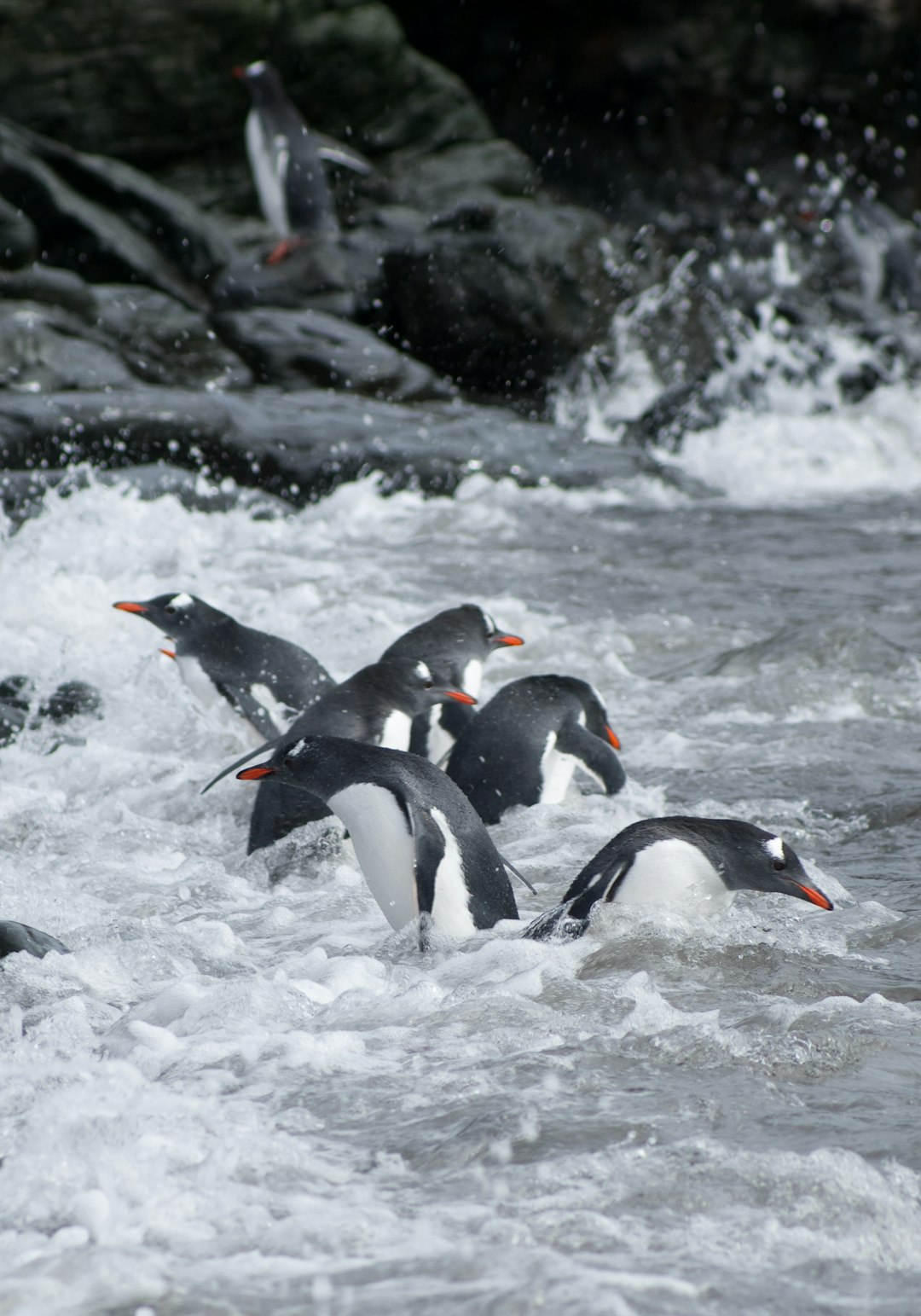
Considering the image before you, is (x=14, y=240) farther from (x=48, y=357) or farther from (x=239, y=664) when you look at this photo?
(x=239, y=664)

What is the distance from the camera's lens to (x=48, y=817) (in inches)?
161

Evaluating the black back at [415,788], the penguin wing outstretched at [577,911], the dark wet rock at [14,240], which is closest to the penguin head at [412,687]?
the black back at [415,788]

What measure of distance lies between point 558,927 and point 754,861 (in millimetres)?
463

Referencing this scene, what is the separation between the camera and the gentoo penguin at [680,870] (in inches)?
122

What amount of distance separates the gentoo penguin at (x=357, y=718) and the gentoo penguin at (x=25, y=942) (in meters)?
0.83

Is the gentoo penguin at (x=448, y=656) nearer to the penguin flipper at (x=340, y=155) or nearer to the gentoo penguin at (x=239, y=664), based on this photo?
the gentoo penguin at (x=239, y=664)

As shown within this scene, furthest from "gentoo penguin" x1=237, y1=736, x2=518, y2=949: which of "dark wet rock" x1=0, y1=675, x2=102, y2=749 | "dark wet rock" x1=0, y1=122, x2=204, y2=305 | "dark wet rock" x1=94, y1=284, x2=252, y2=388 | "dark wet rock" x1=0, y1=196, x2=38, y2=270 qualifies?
"dark wet rock" x1=0, y1=122, x2=204, y2=305

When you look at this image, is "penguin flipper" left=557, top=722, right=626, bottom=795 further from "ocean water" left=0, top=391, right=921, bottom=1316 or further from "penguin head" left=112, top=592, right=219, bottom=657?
"penguin head" left=112, top=592, right=219, bottom=657

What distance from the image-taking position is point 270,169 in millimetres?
11992

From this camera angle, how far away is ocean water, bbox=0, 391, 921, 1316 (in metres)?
1.93

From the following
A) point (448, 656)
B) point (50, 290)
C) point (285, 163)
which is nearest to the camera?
point (448, 656)

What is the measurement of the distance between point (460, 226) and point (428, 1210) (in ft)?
33.6

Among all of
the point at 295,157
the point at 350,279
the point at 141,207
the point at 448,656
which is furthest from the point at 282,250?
the point at 448,656

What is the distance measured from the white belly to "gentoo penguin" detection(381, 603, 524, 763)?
4.61 ft
